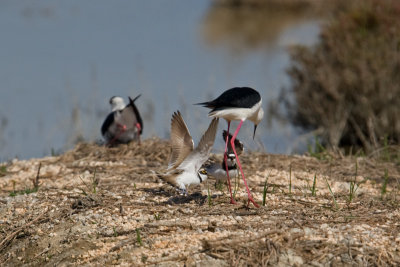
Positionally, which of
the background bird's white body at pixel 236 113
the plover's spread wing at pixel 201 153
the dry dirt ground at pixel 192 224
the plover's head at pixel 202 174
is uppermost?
the background bird's white body at pixel 236 113

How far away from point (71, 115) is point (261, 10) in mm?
17864

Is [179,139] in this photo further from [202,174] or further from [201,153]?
[202,174]

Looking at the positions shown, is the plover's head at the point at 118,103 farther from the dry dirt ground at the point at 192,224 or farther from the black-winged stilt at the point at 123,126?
the dry dirt ground at the point at 192,224

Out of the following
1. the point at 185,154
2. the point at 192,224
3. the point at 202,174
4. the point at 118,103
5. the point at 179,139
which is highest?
the point at 118,103

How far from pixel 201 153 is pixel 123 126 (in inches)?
126

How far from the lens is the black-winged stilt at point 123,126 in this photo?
7906 mm

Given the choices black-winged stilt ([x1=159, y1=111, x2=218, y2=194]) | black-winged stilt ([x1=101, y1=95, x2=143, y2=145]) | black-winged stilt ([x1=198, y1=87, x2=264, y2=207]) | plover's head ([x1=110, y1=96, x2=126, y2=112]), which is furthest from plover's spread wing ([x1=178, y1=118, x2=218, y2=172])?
plover's head ([x1=110, y1=96, x2=126, y2=112])

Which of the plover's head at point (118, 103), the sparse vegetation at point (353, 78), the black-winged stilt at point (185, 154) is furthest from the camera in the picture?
the sparse vegetation at point (353, 78)

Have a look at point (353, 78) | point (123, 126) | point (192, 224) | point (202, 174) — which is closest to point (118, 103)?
point (123, 126)

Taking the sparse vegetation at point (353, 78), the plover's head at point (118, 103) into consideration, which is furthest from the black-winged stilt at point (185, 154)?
the sparse vegetation at point (353, 78)

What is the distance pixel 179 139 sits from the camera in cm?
488

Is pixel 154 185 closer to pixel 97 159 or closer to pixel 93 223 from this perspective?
pixel 93 223

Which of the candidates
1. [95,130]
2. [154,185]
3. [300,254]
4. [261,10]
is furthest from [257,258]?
[261,10]

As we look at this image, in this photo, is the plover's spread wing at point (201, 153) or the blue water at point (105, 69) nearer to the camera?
the plover's spread wing at point (201, 153)
